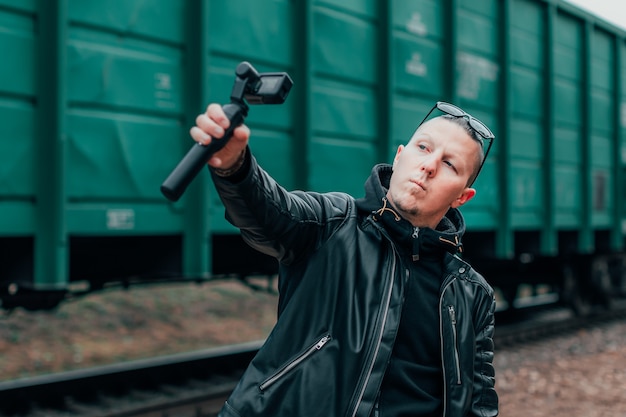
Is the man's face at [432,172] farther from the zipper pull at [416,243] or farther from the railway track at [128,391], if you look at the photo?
the railway track at [128,391]

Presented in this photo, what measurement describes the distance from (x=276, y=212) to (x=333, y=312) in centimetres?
29

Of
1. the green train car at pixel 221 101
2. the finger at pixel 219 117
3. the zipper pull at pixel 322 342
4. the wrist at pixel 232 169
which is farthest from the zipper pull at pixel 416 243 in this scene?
the green train car at pixel 221 101

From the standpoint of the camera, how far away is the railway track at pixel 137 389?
16.3 ft

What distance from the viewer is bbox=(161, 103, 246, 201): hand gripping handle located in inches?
53.3

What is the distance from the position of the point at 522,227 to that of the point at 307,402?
673 centimetres

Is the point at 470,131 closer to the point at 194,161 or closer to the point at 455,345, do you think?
the point at 455,345

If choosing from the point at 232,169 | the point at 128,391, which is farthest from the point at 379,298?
the point at 128,391

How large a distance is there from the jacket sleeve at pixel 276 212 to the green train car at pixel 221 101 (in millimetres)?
2662

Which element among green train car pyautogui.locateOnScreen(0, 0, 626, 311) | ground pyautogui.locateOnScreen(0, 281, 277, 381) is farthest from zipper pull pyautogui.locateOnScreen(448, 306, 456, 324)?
ground pyautogui.locateOnScreen(0, 281, 277, 381)

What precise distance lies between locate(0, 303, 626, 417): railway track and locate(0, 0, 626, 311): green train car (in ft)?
2.30

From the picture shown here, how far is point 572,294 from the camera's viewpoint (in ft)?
33.1

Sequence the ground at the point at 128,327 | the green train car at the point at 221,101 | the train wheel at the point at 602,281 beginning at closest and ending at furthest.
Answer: the green train car at the point at 221,101, the ground at the point at 128,327, the train wheel at the point at 602,281

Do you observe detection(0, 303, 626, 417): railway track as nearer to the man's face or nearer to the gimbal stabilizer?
the man's face

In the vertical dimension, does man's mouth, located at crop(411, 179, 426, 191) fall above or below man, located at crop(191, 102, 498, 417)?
above
